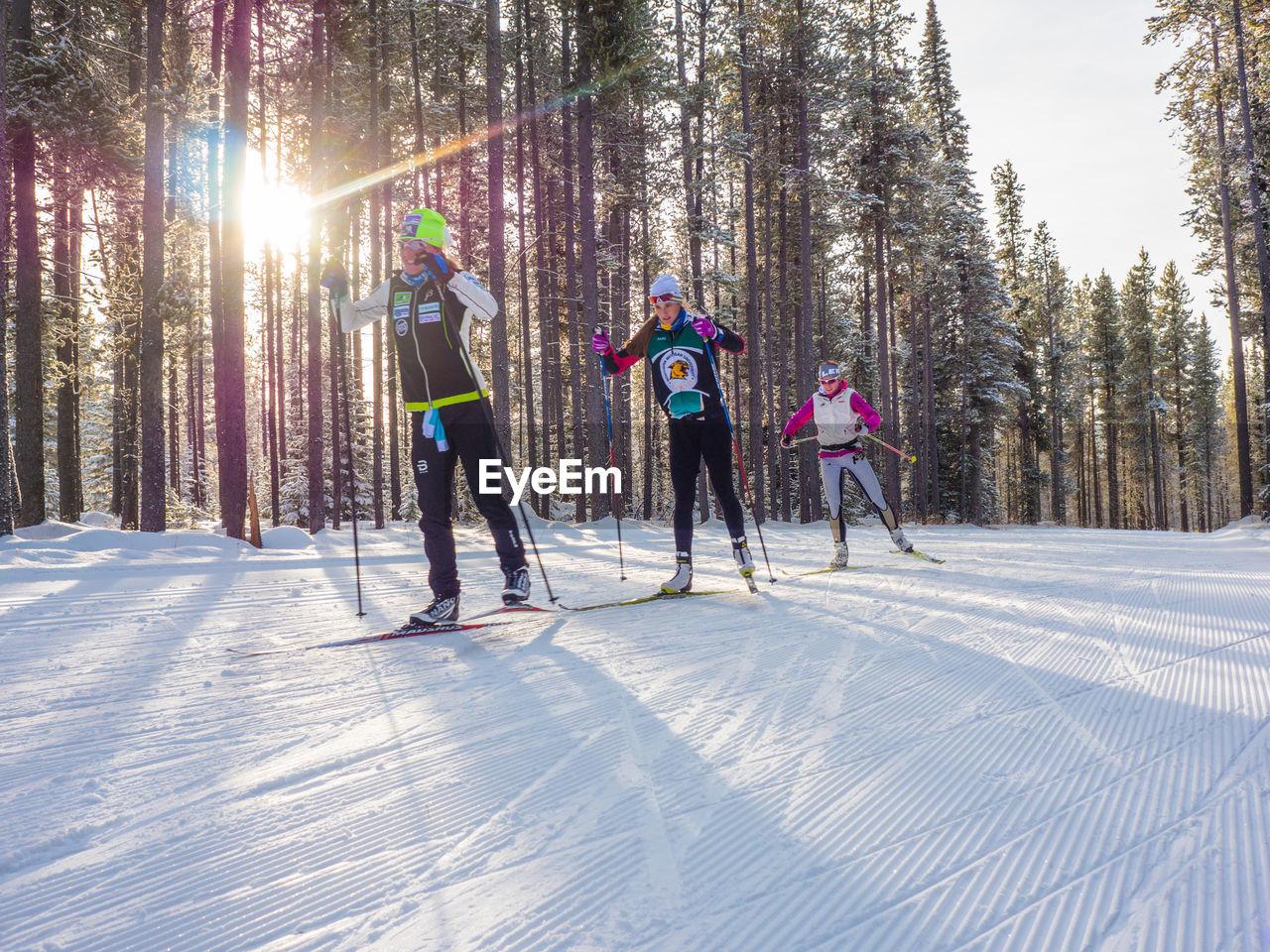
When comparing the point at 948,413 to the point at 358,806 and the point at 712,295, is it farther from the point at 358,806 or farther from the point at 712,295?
the point at 358,806

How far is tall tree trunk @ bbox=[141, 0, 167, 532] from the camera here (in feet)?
36.2

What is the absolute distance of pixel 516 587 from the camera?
14.7 feet

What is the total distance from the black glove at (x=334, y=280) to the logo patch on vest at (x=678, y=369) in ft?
8.13

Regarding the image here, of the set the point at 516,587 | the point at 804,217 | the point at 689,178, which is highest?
the point at 689,178

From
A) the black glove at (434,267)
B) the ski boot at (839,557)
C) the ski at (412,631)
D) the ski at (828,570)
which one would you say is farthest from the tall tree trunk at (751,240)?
the black glove at (434,267)

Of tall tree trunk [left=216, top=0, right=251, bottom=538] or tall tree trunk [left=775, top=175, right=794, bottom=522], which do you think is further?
tall tree trunk [left=775, top=175, right=794, bottom=522]

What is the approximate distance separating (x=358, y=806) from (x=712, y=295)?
20.1 m

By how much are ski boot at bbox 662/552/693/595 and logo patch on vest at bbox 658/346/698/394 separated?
1.39m

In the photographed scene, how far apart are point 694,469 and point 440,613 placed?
7.99 ft

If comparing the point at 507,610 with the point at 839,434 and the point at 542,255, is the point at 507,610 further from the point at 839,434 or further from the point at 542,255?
the point at 542,255

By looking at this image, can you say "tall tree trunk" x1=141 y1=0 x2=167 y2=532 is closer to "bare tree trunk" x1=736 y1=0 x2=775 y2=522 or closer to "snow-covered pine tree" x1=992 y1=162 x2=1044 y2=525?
"bare tree trunk" x1=736 y1=0 x2=775 y2=522

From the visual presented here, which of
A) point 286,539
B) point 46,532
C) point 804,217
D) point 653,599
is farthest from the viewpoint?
point 804,217

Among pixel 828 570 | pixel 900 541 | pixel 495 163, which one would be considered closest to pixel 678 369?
pixel 828 570

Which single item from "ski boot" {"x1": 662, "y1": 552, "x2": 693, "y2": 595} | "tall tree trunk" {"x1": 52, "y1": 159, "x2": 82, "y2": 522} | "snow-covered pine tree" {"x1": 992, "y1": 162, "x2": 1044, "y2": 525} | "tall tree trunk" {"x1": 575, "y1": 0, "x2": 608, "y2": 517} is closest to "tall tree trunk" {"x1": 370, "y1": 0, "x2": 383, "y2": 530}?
"tall tree trunk" {"x1": 575, "y1": 0, "x2": 608, "y2": 517}
